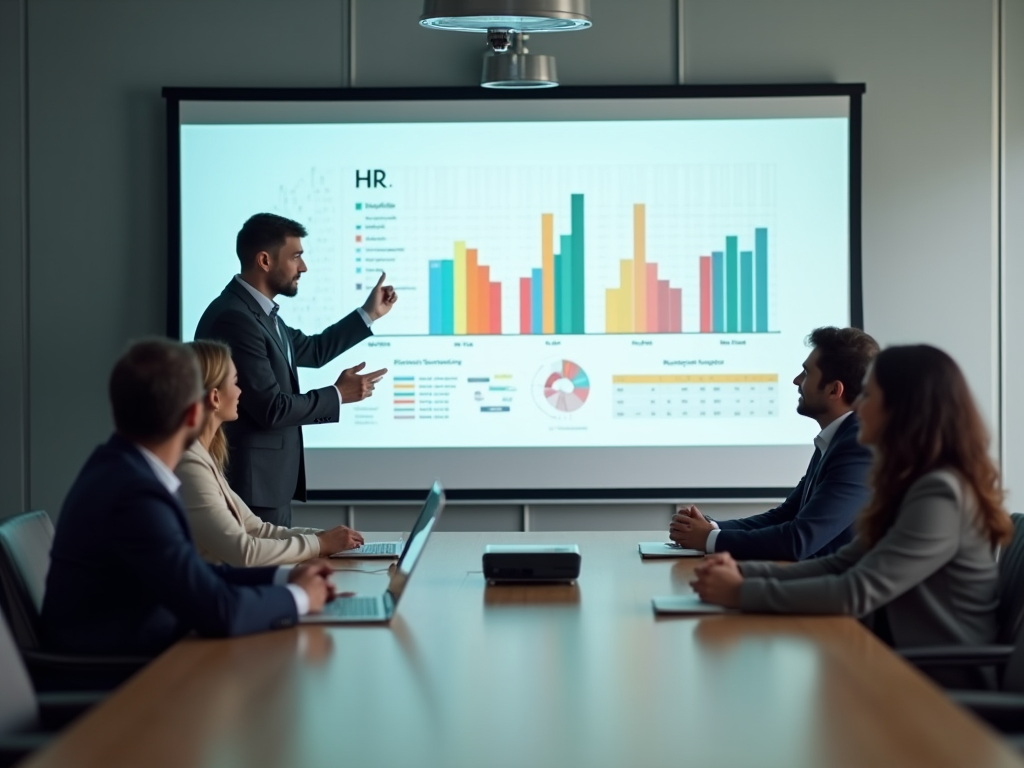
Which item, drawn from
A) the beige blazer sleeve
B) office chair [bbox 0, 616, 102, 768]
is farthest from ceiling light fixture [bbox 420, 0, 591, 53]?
office chair [bbox 0, 616, 102, 768]

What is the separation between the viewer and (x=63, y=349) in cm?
561

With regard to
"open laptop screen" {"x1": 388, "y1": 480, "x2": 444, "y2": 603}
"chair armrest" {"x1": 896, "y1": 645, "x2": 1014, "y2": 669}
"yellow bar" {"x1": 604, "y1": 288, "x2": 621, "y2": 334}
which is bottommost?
"chair armrest" {"x1": 896, "y1": 645, "x2": 1014, "y2": 669}

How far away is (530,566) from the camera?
3.07 meters

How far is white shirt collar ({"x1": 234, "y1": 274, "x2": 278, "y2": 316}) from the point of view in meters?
4.65

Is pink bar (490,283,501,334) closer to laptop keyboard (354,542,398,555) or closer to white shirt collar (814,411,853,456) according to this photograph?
laptop keyboard (354,542,398,555)

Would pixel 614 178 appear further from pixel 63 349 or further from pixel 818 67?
pixel 63 349

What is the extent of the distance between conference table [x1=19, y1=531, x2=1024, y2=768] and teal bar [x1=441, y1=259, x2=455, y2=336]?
2.84m

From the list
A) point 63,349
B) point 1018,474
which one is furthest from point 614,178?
point 63,349

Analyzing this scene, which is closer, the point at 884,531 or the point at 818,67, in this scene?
the point at 884,531

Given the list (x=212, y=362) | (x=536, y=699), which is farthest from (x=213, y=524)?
(x=536, y=699)

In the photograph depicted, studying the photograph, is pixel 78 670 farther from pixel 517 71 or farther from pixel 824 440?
pixel 517 71

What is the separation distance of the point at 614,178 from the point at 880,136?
1175mm

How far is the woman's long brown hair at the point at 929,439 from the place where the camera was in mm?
2619

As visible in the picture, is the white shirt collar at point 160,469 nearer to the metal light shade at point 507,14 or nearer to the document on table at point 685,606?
the document on table at point 685,606
